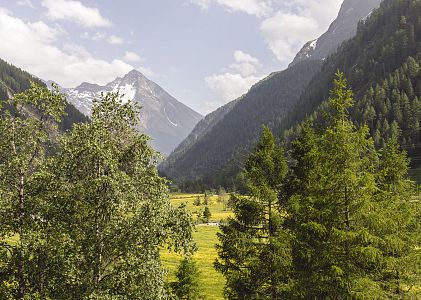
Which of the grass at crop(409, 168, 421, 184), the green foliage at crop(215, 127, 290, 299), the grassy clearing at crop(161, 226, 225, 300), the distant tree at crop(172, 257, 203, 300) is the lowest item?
the grassy clearing at crop(161, 226, 225, 300)

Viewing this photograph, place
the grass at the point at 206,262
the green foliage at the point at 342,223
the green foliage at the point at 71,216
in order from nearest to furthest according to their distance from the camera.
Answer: the green foliage at the point at 71,216 → the green foliage at the point at 342,223 → the grass at the point at 206,262

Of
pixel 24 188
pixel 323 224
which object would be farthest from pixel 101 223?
pixel 323 224

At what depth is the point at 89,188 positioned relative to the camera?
1831 cm

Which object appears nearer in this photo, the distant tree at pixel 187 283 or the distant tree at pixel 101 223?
the distant tree at pixel 101 223

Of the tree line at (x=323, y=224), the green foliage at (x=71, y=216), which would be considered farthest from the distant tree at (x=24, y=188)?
the tree line at (x=323, y=224)

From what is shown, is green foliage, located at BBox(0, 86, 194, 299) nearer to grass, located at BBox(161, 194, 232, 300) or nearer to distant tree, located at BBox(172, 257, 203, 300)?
grass, located at BBox(161, 194, 232, 300)

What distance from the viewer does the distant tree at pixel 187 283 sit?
101ft

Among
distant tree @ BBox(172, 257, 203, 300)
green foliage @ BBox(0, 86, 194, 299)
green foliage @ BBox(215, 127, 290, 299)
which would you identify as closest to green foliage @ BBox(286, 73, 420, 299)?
green foliage @ BBox(215, 127, 290, 299)

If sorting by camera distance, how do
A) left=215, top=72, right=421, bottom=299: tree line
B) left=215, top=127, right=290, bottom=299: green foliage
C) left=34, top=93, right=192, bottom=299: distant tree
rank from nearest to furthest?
left=34, top=93, right=192, bottom=299: distant tree, left=215, top=72, right=421, bottom=299: tree line, left=215, top=127, right=290, bottom=299: green foliage

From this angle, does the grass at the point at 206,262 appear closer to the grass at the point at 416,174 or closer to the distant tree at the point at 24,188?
the distant tree at the point at 24,188

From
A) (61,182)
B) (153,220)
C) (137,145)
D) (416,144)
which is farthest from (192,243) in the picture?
(416,144)

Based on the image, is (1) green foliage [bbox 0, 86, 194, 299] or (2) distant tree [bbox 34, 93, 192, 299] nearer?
(1) green foliage [bbox 0, 86, 194, 299]

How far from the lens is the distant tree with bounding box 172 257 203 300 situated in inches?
1208

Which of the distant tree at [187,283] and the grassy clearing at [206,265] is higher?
the distant tree at [187,283]
